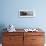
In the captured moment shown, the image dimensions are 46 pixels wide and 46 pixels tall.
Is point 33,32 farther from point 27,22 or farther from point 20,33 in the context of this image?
point 27,22

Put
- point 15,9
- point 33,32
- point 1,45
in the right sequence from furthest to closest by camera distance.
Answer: point 15,9 → point 1,45 → point 33,32

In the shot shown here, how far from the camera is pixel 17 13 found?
3965 millimetres

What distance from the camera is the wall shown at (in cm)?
395

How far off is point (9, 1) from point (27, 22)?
92cm

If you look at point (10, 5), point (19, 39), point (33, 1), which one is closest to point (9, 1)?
point (10, 5)

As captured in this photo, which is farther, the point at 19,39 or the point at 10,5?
the point at 10,5

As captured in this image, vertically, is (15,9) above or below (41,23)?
above

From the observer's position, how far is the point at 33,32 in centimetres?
348

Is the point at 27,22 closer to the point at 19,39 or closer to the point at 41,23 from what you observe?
the point at 41,23

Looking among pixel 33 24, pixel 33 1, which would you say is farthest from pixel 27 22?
pixel 33 1

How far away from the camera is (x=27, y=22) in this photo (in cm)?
402

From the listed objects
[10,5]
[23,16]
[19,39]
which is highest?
[10,5]

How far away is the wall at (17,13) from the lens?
3953mm

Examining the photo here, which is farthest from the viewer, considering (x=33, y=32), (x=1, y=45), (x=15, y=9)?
(x=15, y=9)
